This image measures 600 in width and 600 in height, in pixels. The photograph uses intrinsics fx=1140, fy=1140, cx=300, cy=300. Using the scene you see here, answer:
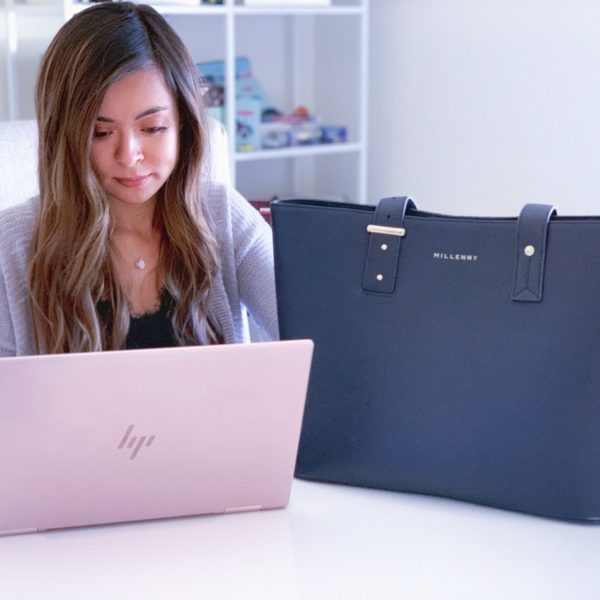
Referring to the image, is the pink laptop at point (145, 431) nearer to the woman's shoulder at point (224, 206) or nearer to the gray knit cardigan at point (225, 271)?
the gray knit cardigan at point (225, 271)

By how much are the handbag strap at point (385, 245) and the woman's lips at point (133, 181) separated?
37 cm

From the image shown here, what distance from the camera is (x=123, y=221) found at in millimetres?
1567

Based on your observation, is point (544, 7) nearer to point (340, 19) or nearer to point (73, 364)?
point (340, 19)

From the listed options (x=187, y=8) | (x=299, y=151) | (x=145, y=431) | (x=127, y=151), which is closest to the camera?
(x=145, y=431)

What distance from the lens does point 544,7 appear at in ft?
9.29

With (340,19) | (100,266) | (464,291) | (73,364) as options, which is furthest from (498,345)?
(340,19)

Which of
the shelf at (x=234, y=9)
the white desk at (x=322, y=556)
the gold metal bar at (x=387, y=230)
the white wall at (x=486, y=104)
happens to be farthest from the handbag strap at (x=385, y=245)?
the white wall at (x=486, y=104)

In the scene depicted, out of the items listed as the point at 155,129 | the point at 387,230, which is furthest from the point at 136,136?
the point at 387,230

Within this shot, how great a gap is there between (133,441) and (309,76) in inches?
102

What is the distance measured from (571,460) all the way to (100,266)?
0.66 m

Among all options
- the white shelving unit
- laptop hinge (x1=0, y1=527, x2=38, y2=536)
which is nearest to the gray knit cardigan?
laptop hinge (x1=0, y1=527, x2=38, y2=536)

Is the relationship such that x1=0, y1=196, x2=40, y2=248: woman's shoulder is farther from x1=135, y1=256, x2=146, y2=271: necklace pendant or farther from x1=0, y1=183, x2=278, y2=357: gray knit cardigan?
x1=135, y1=256, x2=146, y2=271: necklace pendant

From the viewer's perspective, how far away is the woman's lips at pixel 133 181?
4.82ft

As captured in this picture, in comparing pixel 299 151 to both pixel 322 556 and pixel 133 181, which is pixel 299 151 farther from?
pixel 322 556
